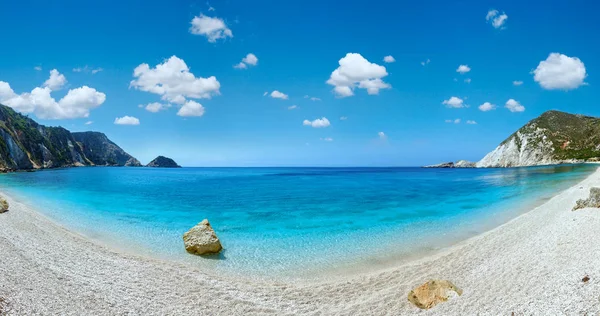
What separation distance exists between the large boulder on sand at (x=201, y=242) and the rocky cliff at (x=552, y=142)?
149018 mm

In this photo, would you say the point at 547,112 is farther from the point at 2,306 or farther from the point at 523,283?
the point at 2,306

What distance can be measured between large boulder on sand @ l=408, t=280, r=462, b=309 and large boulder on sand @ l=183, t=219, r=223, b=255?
35.6 feet

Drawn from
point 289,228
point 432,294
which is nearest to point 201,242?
point 289,228

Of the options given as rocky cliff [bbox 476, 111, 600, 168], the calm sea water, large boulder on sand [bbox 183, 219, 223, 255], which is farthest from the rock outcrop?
large boulder on sand [bbox 183, 219, 223, 255]

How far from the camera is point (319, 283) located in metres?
13.1

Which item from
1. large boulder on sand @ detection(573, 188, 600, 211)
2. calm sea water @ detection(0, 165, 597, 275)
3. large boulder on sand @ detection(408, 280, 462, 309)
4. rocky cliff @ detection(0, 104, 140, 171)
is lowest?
calm sea water @ detection(0, 165, 597, 275)

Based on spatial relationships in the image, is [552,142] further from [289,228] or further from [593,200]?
[289,228]

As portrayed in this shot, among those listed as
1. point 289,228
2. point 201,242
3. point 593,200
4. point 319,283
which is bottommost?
point 319,283

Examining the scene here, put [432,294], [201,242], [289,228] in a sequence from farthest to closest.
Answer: [289,228], [201,242], [432,294]

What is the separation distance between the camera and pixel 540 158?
138625mm

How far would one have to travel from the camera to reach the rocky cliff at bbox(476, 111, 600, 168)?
125 metres

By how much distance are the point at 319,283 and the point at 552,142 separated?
6580 inches

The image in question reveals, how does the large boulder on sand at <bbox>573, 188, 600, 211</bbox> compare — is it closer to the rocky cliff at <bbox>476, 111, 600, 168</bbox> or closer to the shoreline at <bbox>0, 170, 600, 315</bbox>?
the shoreline at <bbox>0, 170, 600, 315</bbox>

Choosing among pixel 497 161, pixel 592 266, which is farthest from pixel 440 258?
pixel 497 161
